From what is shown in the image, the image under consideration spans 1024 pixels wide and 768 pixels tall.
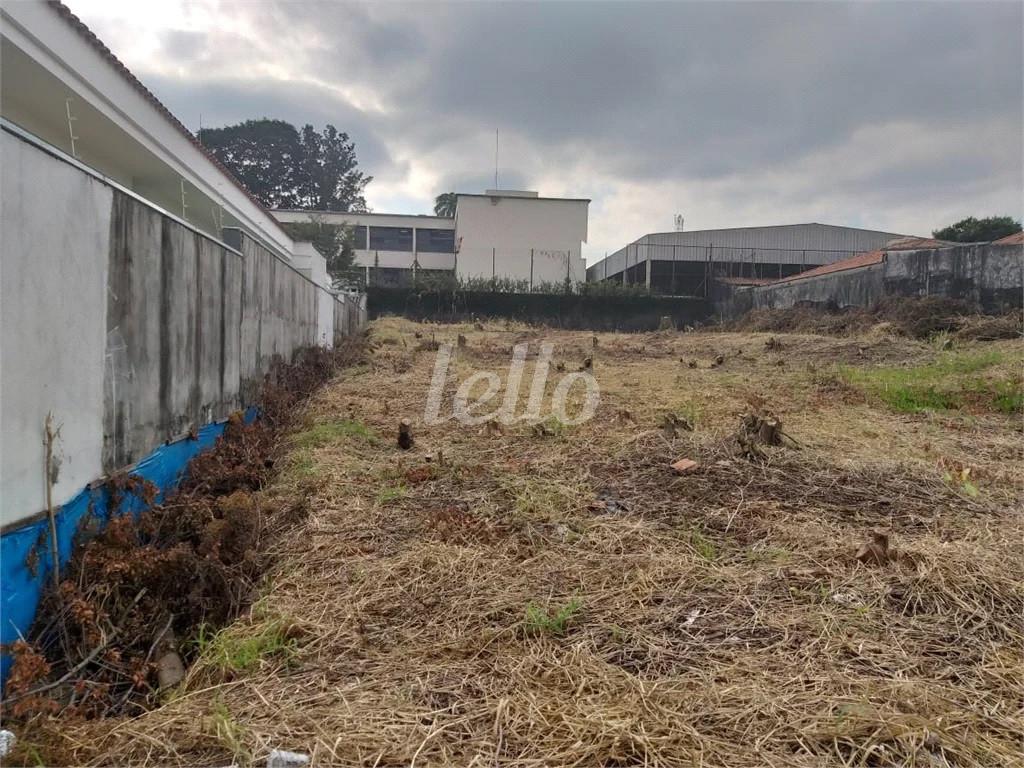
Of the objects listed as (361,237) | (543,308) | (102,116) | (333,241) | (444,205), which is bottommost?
(543,308)

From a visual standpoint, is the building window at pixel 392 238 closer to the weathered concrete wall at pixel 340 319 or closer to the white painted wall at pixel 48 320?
the weathered concrete wall at pixel 340 319

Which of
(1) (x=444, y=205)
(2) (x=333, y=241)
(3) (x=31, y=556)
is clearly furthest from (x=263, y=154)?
(3) (x=31, y=556)

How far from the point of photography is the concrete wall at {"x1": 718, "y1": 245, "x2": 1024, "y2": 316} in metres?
11.5

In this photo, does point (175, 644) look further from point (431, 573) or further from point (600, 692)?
point (600, 692)

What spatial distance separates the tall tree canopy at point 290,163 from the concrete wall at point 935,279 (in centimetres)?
3826

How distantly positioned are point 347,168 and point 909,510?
5160cm

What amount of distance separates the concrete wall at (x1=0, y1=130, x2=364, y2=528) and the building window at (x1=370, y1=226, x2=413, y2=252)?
34.8 metres

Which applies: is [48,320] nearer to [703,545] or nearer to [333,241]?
[703,545]

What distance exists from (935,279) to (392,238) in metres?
30.6

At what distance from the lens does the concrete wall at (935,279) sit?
1154 cm

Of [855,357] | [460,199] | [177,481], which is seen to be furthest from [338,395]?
[460,199]

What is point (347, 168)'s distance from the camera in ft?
161

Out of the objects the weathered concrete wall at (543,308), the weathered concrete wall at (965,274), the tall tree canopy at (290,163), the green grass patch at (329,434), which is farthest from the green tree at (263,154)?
the green grass patch at (329,434)

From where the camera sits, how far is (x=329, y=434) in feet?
16.1
